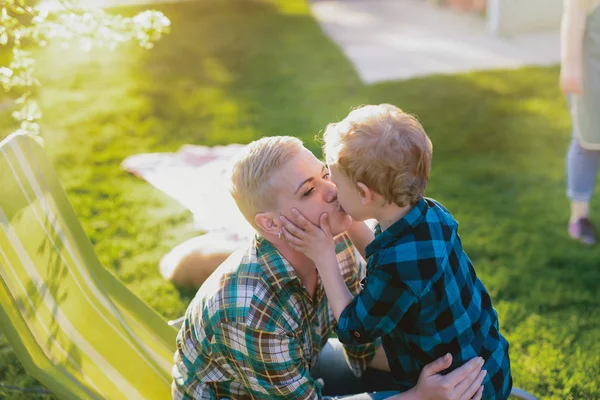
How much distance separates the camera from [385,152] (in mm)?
1999

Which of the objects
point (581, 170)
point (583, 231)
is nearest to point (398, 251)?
point (581, 170)

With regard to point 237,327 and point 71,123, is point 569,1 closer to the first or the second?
point 237,327

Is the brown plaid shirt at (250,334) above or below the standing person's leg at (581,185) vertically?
above

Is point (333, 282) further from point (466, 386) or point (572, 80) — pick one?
point (572, 80)

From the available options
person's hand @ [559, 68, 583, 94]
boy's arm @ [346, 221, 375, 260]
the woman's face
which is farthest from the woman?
person's hand @ [559, 68, 583, 94]

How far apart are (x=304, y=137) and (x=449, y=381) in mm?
4099

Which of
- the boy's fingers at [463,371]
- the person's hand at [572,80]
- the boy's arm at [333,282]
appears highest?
the boy's arm at [333,282]

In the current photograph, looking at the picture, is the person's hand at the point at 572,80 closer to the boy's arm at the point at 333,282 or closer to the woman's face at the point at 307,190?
the woman's face at the point at 307,190

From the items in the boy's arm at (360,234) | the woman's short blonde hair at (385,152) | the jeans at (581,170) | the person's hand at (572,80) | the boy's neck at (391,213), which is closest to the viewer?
the woman's short blonde hair at (385,152)

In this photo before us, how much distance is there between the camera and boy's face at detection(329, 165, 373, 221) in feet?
6.82

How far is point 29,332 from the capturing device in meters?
2.19

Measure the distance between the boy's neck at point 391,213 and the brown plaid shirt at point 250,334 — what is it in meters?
0.32

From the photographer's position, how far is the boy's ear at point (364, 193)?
2.04 metres

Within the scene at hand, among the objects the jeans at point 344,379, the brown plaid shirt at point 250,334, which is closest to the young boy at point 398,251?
the brown plaid shirt at point 250,334
